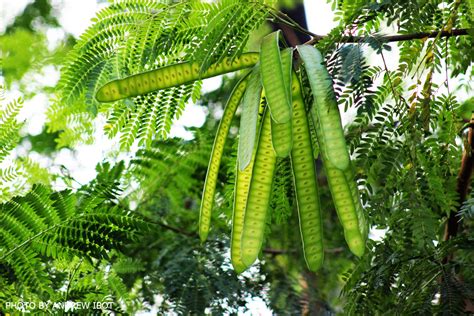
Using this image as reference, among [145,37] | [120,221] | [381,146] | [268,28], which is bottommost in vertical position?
[120,221]

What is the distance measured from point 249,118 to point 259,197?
0.15 metres

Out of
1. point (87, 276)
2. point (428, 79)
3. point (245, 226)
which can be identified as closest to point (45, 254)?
point (87, 276)

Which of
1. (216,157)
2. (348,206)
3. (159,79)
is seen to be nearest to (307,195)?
(348,206)

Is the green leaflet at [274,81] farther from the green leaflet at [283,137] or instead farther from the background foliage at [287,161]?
the background foliage at [287,161]

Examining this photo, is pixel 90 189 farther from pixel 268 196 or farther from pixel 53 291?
pixel 268 196

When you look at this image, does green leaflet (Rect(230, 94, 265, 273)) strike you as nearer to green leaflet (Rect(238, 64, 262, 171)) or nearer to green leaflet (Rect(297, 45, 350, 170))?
green leaflet (Rect(238, 64, 262, 171))

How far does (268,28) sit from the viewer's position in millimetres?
3133

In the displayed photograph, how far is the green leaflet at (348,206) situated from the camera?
5.66ft

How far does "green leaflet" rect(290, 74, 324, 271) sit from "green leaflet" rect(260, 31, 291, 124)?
0.37 ft

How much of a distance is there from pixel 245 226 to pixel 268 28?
149 cm

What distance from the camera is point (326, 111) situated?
68.2 inches

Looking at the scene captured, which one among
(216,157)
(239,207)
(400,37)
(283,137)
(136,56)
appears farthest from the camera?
(136,56)

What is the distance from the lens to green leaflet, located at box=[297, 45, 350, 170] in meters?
1.66

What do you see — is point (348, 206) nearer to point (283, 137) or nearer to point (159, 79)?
point (283, 137)
